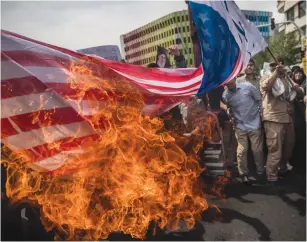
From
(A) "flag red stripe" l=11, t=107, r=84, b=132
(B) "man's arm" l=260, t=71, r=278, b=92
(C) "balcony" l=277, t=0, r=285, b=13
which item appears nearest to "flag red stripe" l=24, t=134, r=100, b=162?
(A) "flag red stripe" l=11, t=107, r=84, b=132

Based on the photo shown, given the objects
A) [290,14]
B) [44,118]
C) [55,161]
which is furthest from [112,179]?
[290,14]

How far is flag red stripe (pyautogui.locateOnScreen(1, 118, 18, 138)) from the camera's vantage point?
227 centimetres

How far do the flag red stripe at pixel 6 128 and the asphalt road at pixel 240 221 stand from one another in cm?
128

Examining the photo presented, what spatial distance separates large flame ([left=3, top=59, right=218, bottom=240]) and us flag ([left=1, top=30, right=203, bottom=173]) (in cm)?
6

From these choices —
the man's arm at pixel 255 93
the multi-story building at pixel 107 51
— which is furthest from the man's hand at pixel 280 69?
the multi-story building at pixel 107 51

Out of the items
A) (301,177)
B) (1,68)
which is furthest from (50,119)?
(301,177)

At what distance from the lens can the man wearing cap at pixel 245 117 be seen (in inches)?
200

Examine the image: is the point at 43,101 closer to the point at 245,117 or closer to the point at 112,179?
the point at 112,179

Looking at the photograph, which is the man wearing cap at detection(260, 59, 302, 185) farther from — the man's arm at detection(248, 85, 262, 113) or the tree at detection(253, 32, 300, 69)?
the tree at detection(253, 32, 300, 69)

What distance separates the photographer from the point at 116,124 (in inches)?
111

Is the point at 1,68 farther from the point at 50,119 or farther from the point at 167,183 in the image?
the point at 167,183

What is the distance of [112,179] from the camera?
3.24 metres

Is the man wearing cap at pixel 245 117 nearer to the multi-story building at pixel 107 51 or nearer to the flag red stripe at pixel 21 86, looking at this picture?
the multi-story building at pixel 107 51

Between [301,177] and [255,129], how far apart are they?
1094 millimetres
